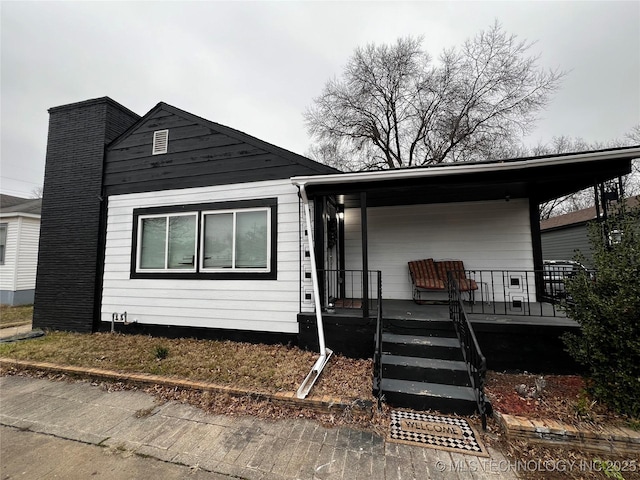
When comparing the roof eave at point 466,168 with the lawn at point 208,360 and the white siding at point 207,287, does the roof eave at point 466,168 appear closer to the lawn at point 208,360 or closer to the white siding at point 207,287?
the white siding at point 207,287

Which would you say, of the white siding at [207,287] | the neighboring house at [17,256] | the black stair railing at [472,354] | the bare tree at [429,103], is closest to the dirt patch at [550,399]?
the black stair railing at [472,354]

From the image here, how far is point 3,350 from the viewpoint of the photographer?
186 inches

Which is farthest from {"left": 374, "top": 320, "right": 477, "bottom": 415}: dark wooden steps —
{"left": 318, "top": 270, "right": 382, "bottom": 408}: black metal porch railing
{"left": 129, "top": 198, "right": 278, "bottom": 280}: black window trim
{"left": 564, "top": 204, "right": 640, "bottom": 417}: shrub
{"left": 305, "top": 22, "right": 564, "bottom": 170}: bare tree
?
{"left": 305, "top": 22, "right": 564, "bottom": 170}: bare tree

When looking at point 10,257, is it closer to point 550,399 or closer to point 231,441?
point 231,441

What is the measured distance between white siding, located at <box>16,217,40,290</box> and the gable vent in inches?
322

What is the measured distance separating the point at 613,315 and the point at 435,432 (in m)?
1.96

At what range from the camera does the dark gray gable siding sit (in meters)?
5.07

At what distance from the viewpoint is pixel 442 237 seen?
19.0ft

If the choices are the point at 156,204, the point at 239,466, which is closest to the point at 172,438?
the point at 239,466

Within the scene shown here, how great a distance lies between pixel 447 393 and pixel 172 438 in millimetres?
2740

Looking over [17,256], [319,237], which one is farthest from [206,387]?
[17,256]

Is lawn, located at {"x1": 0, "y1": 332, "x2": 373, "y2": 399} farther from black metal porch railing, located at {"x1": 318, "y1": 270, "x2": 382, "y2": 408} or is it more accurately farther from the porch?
black metal porch railing, located at {"x1": 318, "y1": 270, "x2": 382, "y2": 408}

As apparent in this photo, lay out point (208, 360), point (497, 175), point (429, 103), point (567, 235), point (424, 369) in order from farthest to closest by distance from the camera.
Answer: point (567, 235)
point (429, 103)
point (208, 360)
point (497, 175)
point (424, 369)

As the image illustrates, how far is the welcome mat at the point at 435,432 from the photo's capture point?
7.70 feet
